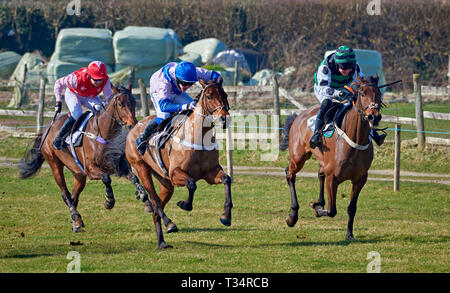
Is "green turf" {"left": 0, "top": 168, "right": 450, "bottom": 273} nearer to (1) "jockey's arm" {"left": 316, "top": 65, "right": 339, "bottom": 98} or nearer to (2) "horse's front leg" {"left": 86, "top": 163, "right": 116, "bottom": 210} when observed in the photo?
(2) "horse's front leg" {"left": 86, "top": 163, "right": 116, "bottom": 210}

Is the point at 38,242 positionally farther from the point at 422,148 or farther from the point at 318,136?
the point at 422,148

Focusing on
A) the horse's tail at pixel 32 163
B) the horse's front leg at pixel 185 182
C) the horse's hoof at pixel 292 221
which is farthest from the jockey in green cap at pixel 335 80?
the horse's tail at pixel 32 163

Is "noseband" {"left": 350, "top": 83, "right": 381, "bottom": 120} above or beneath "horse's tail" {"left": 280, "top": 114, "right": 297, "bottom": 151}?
above

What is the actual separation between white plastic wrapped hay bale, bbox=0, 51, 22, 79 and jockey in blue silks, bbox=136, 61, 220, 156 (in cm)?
1990

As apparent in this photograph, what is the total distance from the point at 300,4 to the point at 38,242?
21159 mm

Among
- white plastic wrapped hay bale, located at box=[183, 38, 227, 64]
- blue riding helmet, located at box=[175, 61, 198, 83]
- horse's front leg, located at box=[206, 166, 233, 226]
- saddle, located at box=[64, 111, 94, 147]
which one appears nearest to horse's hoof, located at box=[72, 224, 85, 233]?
saddle, located at box=[64, 111, 94, 147]

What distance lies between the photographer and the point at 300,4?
29.7 metres

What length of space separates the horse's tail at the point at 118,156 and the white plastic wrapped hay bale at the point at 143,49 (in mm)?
15704

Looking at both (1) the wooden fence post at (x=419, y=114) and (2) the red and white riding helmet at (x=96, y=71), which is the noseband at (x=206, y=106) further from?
(1) the wooden fence post at (x=419, y=114)

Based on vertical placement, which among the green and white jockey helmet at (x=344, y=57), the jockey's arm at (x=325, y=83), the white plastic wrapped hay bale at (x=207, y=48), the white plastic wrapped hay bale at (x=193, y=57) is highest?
the white plastic wrapped hay bale at (x=207, y=48)

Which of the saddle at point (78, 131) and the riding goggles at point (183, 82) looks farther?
the saddle at point (78, 131)

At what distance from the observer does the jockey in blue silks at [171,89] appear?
32.7 ft

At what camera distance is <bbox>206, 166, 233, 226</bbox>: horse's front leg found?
367 inches
